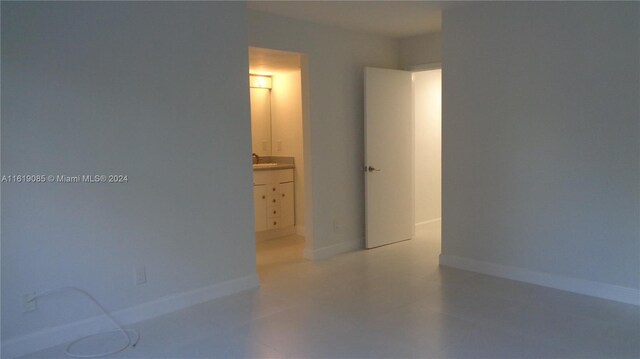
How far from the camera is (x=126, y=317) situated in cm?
315

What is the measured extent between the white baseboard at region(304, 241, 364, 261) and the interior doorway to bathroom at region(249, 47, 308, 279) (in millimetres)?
447

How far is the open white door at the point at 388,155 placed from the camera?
5.00m

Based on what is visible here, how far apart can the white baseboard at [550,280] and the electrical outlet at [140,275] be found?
8.66 ft

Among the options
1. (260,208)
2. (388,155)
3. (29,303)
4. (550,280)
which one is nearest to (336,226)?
(388,155)

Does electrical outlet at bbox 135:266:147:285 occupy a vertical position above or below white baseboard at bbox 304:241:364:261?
above

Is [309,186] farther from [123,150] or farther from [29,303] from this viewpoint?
[29,303]

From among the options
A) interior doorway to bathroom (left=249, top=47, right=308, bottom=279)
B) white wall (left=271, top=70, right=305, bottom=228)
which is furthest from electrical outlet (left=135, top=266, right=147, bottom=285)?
white wall (left=271, top=70, right=305, bottom=228)

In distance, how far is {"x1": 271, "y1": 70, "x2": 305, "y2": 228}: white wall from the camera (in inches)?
232

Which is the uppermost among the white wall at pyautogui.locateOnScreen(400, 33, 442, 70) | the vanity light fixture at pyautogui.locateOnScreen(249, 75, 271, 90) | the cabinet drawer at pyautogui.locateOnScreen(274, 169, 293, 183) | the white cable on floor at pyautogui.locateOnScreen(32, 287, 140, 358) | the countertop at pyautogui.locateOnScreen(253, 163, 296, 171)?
A: the white wall at pyautogui.locateOnScreen(400, 33, 442, 70)

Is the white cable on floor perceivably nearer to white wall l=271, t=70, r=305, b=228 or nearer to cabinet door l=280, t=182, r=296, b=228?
cabinet door l=280, t=182, r=296, b=228

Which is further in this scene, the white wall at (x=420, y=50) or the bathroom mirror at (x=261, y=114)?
the bathroom mirror at (x=261, y=114)

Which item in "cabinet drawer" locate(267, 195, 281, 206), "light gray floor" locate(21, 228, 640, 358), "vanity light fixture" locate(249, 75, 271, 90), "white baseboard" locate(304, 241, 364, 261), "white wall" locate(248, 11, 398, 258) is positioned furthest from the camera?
"vanity light fixture" locate(249, 75, 271, 90)

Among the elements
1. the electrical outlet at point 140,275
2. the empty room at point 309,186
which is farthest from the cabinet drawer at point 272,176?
the electrical outlet at point 140,275

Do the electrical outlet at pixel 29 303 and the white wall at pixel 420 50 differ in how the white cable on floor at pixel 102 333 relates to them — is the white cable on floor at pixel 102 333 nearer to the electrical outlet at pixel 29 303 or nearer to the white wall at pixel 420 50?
the electrical outlet at pixel 29 303
